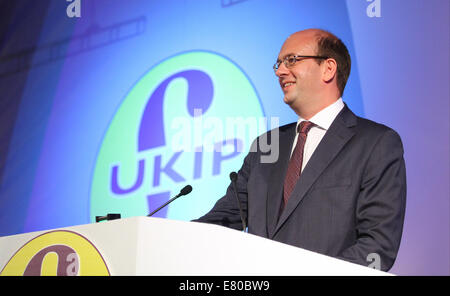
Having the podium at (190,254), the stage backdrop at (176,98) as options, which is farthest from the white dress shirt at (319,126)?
the podium at (190,254)

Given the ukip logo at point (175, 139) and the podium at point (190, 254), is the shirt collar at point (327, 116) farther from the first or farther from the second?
the podium at point (190, 254)

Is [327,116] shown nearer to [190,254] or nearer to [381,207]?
[381,207]

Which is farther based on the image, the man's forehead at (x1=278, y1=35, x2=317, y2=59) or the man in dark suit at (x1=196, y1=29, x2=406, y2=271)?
the man's forehead at (x1=278, y1=35, x2=317, y2=59)

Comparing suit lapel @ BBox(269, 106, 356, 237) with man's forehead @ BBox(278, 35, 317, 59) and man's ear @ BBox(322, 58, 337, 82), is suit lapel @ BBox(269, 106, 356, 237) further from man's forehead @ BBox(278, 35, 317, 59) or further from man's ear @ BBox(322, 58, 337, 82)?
man's forehead @ BBox(278, 35, 317, 59)

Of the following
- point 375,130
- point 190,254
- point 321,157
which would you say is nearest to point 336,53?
point 375,130

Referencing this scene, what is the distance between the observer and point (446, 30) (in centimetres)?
277

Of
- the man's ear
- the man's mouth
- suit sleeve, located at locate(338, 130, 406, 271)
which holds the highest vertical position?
the man's ear

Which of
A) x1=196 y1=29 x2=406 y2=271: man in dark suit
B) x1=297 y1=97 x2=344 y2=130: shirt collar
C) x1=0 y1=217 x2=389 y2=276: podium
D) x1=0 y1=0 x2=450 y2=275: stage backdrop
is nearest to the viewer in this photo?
x1=0 y1=217 x2=389 y2=276: podium

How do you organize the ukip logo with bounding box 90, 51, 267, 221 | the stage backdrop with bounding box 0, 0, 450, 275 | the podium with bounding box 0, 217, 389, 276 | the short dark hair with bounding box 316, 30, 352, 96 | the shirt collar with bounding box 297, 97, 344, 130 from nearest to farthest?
the podium with bounding box 0, 217, 389, 276 → the shirt collar with bounding box 297, 97, 344, 130 → the short dark hair with bounding box 316, 30, 352, 96 → the stage backdrop with bounding box 0, 0, 450, 275 → the ukip logo with bounding box 90, 51, 267, 221

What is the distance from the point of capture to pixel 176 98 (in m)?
3.45

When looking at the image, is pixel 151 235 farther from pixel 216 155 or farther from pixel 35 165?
pixel 35 165

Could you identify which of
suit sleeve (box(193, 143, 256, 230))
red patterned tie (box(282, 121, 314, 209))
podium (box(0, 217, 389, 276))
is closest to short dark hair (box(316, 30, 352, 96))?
red patterned tie (box(282, 121, 314, 209))

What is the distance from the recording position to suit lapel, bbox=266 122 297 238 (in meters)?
2.19
